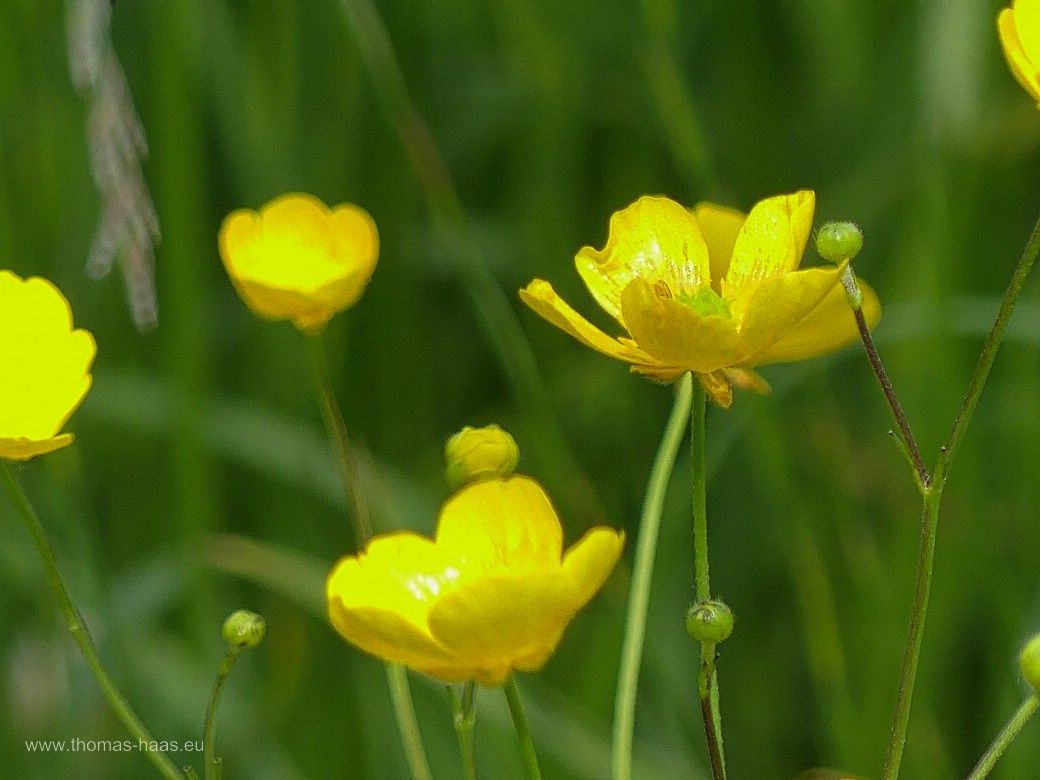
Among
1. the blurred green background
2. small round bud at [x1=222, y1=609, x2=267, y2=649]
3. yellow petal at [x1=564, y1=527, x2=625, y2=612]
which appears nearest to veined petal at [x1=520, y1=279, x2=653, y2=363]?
yellow petal at [x1=564, y1=527, x2=625, y2=612]

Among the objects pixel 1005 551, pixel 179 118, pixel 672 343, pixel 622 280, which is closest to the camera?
pixel 672 343

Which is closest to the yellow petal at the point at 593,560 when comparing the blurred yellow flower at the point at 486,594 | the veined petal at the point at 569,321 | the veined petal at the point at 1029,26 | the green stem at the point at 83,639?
the blurred yellow flower at the point at 486,594

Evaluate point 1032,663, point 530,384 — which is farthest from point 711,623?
point 530,384

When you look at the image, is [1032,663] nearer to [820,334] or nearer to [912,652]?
[912,652]

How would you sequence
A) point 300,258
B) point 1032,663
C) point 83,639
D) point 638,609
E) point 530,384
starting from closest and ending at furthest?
point 1032,663, point 83,639, point 638,609, point 300,258, point 530,384

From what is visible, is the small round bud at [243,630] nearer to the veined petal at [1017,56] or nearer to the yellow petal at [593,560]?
the yellow petal at [593,560]

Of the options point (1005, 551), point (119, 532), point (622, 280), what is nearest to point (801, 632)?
point (1005, 551)

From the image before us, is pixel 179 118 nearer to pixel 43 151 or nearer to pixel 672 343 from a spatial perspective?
pixel 43 151
